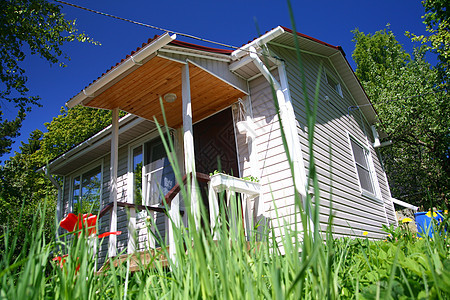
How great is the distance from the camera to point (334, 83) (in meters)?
8.30

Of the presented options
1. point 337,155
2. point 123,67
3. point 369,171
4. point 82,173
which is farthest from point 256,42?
point 82,173

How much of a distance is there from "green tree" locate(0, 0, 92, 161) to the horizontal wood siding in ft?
16.1

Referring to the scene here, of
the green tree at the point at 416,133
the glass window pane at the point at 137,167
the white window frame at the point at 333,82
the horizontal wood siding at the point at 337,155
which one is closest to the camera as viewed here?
the horizontal wood siding at the point at 337,155

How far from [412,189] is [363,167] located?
7.58 metres

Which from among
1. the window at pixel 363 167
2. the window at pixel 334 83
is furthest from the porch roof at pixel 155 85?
the window at pixel 363 167

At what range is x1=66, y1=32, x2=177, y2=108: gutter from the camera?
415 centimetres

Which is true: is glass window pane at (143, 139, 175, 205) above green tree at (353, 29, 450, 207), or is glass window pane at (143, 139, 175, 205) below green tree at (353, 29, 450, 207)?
below

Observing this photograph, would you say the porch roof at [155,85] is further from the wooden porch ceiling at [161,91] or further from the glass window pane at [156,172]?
the glass window pane at [156,172]

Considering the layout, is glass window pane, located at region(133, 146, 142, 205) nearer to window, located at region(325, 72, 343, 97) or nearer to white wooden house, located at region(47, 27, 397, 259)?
white wooden house, located at region(47, 27, 397, 259)

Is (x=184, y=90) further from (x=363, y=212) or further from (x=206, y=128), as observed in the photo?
(x=363, y=212)

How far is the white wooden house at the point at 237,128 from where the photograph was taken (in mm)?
4730

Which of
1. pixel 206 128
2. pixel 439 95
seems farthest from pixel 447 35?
pixel 206 128

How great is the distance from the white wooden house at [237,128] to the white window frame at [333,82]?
3cm

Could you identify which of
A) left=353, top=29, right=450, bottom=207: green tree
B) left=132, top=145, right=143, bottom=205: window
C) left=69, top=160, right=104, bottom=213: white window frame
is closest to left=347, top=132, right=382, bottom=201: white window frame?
left=353, top=29, right=450, bottom=207: green tree
